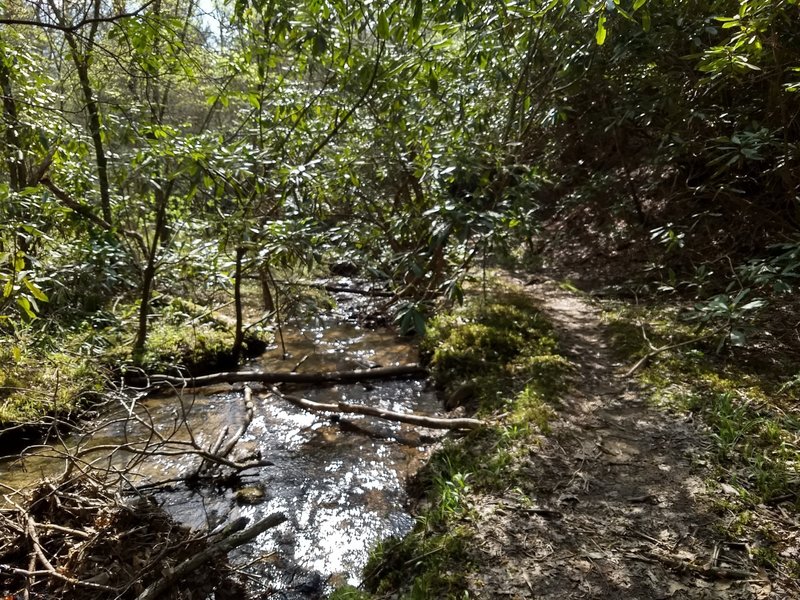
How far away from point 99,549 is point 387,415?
2883mm

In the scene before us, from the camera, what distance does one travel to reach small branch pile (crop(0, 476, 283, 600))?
8.57ft

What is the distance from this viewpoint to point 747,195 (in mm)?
5895

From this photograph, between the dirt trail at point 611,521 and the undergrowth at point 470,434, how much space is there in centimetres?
14

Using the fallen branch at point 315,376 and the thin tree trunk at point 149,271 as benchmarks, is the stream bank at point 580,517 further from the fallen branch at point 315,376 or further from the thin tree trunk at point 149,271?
the thin tree trunk at point 149,271

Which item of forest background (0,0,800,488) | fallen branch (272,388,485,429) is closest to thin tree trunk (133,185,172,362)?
forest background (0,0,800,488)

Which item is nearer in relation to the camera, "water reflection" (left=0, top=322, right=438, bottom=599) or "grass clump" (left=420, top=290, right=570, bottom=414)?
"water reflection" (left=0, top=322, right=438, bottom=599)

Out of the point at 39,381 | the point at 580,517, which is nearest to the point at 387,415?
the point at 580,517

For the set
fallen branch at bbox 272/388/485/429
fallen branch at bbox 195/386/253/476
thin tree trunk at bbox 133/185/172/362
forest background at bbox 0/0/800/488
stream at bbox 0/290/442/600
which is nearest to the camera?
stream at bbox 0/290/442/600

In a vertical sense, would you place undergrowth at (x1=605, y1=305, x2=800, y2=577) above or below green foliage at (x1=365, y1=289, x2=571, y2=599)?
above

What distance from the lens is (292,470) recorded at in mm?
4562

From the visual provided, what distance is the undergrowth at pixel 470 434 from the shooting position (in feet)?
9.62

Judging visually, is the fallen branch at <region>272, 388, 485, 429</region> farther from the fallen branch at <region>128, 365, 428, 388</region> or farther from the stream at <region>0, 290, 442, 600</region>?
the fallen branch at <region>128, 365, 428, 388</region>

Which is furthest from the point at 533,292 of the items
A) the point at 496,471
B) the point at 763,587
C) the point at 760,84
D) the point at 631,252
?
the point at 763,587

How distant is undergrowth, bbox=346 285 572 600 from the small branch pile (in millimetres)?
943
